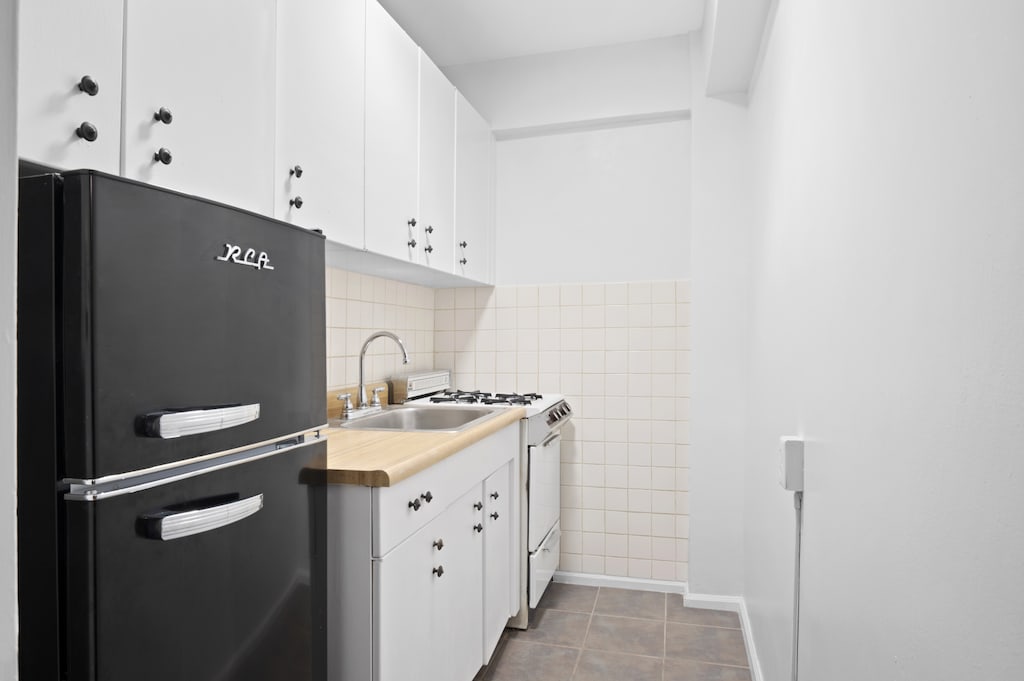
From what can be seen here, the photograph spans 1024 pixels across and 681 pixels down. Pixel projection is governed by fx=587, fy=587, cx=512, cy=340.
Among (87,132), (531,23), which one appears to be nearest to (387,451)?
→ (87,132)

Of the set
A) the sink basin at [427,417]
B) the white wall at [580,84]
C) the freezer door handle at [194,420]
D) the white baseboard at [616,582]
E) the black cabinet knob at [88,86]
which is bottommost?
the white baseboard at [616,582]

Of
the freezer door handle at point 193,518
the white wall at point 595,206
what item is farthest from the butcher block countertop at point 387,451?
the white wall at point 595,206

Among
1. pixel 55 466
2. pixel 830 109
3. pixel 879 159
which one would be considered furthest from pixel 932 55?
pixel 55 466

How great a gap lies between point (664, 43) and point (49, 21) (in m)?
2.81

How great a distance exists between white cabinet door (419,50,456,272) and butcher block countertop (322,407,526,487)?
2.58 feet

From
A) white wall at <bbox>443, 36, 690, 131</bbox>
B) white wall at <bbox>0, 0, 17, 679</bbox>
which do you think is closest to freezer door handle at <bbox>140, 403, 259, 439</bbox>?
white wall at <bbox>0, 0, 17, 679</bbox>

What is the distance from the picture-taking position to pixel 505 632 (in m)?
2.58

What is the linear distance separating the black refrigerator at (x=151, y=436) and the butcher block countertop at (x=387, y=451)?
252mm

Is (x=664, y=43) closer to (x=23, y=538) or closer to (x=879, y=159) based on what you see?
(x=879, y=159)

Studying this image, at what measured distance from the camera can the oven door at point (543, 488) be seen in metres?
2.62

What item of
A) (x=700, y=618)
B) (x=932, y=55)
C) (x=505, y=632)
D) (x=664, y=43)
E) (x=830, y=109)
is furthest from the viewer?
(x=664, y=43)

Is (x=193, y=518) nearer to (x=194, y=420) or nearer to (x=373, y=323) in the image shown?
(x=194, y=420)

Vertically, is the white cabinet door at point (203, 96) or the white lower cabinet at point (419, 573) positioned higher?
the white cabinet door at point (203, 96)

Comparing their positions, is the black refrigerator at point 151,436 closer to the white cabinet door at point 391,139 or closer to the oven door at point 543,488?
the white cabinet door at point 391,139
